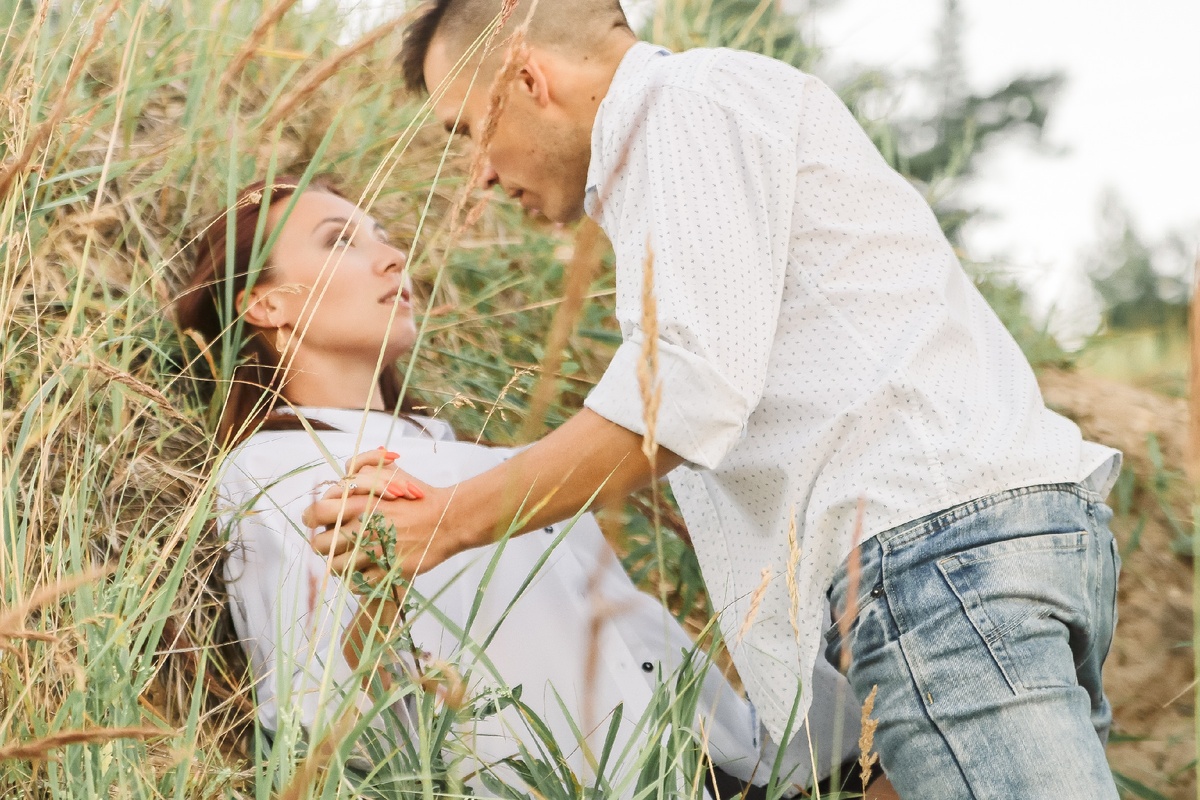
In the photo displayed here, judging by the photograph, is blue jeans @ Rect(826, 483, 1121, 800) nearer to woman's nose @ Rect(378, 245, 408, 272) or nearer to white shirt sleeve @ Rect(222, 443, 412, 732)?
white shirt sleeve @ Rect(222, 443, 412, 732)

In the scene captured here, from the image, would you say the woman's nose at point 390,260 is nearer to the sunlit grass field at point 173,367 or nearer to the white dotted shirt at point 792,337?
the sunlit grass field at point 173,367

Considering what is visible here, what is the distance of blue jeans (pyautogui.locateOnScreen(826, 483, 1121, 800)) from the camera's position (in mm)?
1430

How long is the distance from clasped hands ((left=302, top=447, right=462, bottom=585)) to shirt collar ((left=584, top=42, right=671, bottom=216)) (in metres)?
0.51

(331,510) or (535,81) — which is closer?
(331,510)

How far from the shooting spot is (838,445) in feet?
5.30

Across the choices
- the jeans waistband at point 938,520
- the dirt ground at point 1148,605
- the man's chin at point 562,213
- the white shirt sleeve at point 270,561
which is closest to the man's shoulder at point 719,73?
the man's chin at point 562,213

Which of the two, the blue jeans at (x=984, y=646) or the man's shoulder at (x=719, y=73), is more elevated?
the man's shoulder at (x=719, y=73)

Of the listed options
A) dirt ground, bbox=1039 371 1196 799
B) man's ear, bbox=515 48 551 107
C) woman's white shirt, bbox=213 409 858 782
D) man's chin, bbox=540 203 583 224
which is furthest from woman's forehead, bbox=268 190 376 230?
dirt ground, bbox=1039 371 1196 799

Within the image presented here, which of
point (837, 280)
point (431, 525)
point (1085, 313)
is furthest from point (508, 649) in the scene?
point (1085, 313)

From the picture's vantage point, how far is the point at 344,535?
4.44 feet

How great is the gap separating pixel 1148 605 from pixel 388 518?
100 inches

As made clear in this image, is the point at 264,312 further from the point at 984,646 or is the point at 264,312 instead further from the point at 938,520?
the point at 984,646

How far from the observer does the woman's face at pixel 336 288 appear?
2.39 m

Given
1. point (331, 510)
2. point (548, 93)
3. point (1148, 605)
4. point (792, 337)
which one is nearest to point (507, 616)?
point (331, 510)
